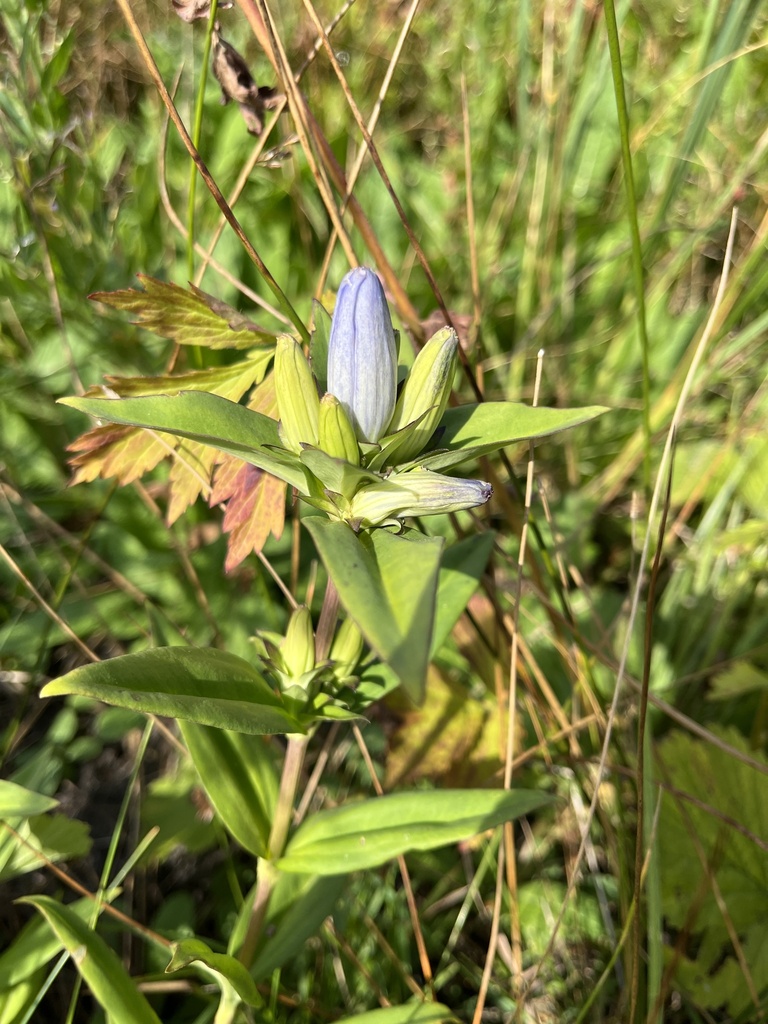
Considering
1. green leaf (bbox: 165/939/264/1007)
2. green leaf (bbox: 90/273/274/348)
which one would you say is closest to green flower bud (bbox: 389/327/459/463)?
green leaf (bbox: 90/273/274/348)

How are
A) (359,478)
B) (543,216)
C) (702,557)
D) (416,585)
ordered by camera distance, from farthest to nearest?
1. (543,216)
2. (702,557)
3. (359,478)
4. (416,585)

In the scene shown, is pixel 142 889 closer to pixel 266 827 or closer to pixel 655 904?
pixel 266 827

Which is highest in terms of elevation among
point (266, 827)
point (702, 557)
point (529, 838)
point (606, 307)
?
point (606, 307)

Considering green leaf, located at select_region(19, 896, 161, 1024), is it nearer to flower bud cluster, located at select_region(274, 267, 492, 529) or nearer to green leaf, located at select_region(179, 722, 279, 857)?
green leaf, located at select_region(179, 722, 279, 857)

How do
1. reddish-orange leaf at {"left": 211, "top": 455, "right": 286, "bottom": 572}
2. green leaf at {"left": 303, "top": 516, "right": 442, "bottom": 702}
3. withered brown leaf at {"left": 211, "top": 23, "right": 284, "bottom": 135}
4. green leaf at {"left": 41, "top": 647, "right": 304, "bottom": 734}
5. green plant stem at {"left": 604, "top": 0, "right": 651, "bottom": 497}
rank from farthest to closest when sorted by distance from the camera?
withered brown leaf at {"left": 211, "top": 23, "right": 284, "bottom": 135}, reddish-orange leaf at {"left": 211, "top": 455, "right": 286, "bottom": 572}, green plant stem at {"left": 604, "top": 0, "right": 651, "bottom": 497}, green leaf at {"left": 41, "top": 647, "right": 304, "bottom": 734}, green leaf at {"left": 303, "top": 516, "right": 442, "bottom": 702}

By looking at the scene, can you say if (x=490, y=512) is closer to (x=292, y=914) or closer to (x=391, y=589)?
(x=292, y=914)


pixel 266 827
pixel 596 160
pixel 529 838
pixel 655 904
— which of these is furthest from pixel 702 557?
pixel 596 160
